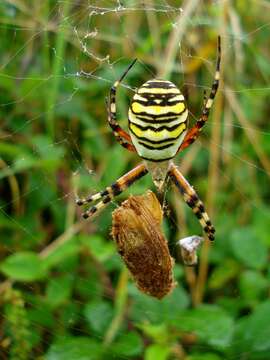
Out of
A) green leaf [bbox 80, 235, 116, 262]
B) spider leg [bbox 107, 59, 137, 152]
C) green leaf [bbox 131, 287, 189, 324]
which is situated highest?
spider leg [bbox 107, 59, 137, 152]

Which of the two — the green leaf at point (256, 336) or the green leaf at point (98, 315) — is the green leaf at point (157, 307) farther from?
the green leaf at point (256, 336)

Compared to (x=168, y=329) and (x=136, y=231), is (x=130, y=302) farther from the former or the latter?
(x=136, y=231)

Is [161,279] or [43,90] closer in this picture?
[161,279]

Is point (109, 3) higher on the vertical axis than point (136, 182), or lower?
higher

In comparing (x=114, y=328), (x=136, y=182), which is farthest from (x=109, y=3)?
(x=114, y=328)

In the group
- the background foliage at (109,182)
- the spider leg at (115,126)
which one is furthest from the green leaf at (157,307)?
the spider leg at (115,126)

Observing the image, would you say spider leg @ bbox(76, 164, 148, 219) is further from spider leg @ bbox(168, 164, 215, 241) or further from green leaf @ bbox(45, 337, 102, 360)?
green leaf @ bbox(45, 337, 102, 360)

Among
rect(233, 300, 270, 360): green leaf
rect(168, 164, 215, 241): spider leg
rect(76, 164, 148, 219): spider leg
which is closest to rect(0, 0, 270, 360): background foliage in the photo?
rect(233, 300, 270, 360): green leaf
